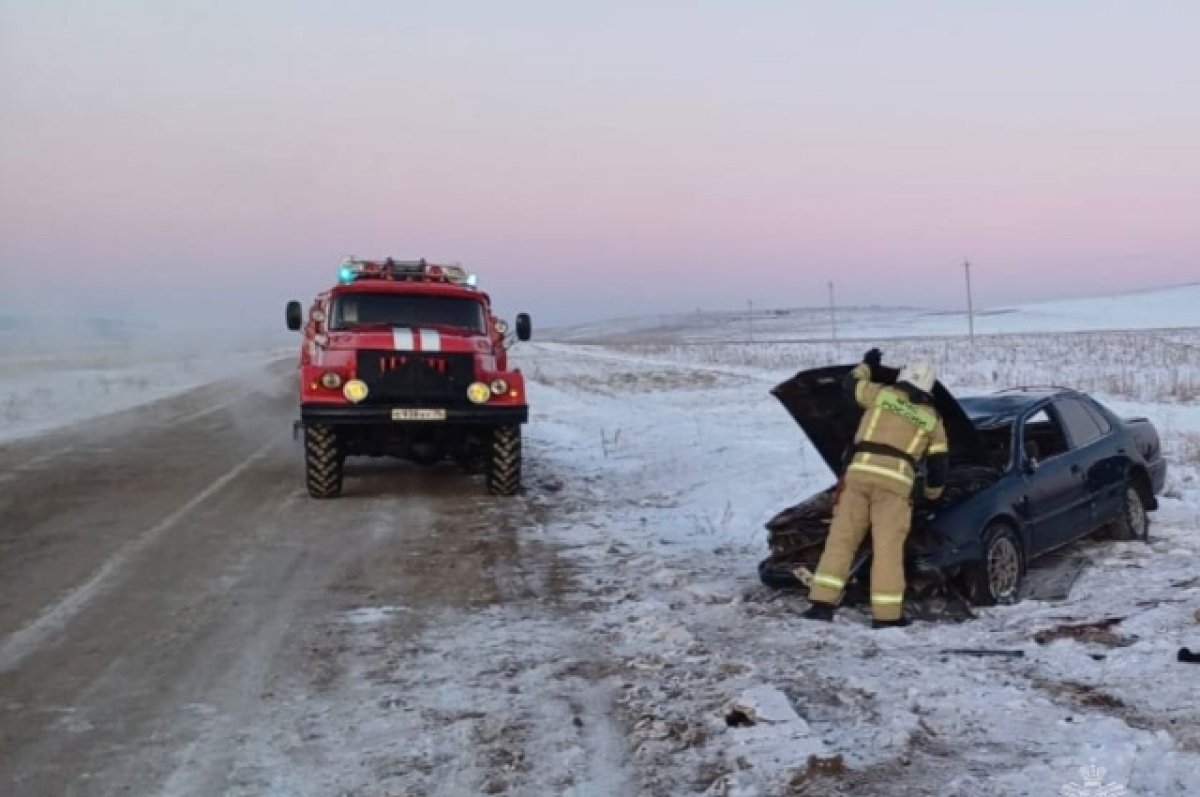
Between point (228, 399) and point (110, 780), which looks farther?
point (228, 399)

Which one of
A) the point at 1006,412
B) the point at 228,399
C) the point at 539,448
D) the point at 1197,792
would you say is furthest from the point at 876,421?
the point at 228,399

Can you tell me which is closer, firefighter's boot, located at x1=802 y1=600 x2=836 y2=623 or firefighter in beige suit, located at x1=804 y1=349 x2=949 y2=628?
firefighter in beige suit, located at x1=804 y1=349 x2=949 y2=628

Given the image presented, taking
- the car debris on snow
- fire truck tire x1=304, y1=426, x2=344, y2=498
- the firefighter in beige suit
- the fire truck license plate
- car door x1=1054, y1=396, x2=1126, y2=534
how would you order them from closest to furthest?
the car debris on snow → the firefighter in beige suit → car door x1=1054, y1=396, x2=1126, y2=534 → the fire truck license plate → fire truck tire x1=304, y1=426, x2=344, y2=498

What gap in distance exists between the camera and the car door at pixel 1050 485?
7270 millimetres

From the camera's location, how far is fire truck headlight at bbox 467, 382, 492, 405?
1157 cm

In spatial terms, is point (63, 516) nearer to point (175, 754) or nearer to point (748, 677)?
point (175, 754)

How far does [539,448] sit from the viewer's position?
1664cm

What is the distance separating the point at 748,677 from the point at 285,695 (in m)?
2.35

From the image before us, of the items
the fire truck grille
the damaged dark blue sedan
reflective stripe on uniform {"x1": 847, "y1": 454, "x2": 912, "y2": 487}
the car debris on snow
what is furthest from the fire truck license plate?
the car debris on snow

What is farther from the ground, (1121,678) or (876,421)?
(876,421)

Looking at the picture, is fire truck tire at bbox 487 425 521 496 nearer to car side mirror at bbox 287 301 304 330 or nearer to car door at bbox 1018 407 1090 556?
car side mirror at bbox 287 301 304 330

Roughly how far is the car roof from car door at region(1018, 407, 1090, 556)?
0.11 metres

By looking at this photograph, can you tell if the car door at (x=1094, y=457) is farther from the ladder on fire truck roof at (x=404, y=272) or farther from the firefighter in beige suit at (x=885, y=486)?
the ladder on fire truck roof at (x=404, y=272)

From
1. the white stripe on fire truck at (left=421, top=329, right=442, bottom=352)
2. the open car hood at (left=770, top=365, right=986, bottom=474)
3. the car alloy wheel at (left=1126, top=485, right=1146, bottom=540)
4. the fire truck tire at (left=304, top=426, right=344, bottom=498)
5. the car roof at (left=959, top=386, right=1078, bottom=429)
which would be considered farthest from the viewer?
the white stripe on fire truck at (left=421, top=329, right=442, bottom=352)
